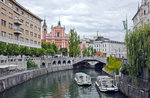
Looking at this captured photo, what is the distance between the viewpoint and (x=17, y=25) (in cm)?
5972

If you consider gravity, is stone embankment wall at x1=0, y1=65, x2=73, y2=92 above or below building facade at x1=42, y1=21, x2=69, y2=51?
below

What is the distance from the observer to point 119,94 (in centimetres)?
3142

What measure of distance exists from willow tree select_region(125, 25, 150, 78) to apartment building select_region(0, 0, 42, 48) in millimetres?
39680

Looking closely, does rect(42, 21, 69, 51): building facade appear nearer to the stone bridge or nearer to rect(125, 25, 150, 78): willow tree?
the stone bridge

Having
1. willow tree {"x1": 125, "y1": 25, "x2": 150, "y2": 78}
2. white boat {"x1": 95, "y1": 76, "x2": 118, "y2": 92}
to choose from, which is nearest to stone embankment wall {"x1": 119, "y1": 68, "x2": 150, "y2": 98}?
willow tree {"x1": 125, "y1": 25, "x2": 150, "y2": 78}

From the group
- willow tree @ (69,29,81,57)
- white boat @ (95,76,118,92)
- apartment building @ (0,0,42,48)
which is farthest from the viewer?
willow tree @ (69,29,81,57)

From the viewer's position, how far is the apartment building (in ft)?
164

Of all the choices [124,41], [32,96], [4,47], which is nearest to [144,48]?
[124,41]

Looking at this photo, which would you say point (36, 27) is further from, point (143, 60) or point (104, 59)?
point (143, 60)

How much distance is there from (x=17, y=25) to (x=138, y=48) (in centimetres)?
4902

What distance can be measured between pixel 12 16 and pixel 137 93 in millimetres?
48058

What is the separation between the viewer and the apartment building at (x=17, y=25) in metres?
50.1

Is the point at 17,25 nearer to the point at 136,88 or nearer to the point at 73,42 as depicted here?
the point at 73,42

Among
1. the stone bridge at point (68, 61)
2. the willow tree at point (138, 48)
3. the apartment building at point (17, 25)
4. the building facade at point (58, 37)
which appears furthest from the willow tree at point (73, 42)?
the willow tree at point (138, 48)
